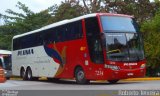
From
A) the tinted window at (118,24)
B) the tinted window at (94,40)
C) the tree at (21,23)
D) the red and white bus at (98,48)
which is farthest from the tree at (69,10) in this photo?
the tinted window at (94,40)

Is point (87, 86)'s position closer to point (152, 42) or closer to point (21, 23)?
point (152, 42)

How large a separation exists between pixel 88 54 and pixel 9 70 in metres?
18.7

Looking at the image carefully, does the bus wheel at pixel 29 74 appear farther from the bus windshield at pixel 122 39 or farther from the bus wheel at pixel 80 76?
the bus windshield at pixel 122 39

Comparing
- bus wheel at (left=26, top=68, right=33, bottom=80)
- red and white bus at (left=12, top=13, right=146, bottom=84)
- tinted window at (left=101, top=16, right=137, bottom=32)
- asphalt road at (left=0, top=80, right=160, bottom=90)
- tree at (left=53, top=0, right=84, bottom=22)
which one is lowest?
asphalt road at (left=0, top=80, right=160, bottom=90)

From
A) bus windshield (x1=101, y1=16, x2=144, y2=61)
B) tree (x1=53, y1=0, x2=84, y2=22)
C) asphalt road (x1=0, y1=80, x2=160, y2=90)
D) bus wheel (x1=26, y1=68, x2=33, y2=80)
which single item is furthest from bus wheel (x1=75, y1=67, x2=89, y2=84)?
tree (x1=53, y1=0, x2=84, y2=22)

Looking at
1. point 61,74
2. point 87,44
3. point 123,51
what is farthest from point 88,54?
point 61,74

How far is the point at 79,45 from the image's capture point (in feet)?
72.2

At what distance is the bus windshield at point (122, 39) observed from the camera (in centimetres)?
2027

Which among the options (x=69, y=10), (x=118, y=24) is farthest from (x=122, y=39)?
(x=69, y=10)

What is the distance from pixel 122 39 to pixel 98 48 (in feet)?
4.06

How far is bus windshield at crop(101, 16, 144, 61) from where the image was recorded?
66.5 ft

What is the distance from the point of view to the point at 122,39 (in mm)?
20688

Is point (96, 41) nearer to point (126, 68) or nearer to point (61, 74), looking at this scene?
point (126, 68)

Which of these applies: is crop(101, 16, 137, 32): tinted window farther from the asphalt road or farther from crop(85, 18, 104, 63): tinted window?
the asphalt road
